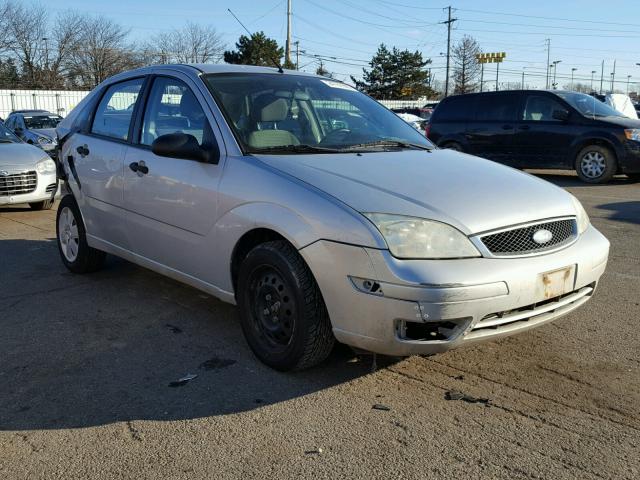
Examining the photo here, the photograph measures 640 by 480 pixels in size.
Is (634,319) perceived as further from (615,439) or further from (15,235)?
(15,235)

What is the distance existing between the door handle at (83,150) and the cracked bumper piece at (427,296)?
2.79 meters

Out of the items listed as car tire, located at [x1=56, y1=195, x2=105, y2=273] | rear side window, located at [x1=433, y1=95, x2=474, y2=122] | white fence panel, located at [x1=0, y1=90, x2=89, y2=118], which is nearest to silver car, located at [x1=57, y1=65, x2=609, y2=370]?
car tire, located at [x1=56, y1=195, x2=105, y2=273]

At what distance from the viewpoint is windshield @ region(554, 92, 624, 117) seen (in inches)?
479

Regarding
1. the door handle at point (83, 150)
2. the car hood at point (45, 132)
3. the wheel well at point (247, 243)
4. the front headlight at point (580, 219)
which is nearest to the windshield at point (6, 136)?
the door handle at point (83, 150)

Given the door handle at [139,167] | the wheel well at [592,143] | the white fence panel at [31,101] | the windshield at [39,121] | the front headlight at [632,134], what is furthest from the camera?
the white fence panel at [31,101]

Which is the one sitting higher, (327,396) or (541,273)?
(541,273)

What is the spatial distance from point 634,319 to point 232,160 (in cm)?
300

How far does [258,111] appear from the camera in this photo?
4156 millimetres

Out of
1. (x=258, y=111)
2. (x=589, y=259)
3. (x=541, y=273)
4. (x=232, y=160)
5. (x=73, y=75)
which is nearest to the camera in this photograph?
(x=541, y=273)

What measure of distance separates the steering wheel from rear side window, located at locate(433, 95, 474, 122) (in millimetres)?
9740

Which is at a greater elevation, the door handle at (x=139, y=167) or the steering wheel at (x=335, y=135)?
the steering wheel at (x=335, y=135)

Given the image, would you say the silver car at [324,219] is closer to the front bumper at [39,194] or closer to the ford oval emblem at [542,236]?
the ford oval emblem at [542,236]

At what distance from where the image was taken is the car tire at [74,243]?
5.55 m

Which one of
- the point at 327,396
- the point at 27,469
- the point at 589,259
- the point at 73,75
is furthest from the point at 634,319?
the point at 73,75
